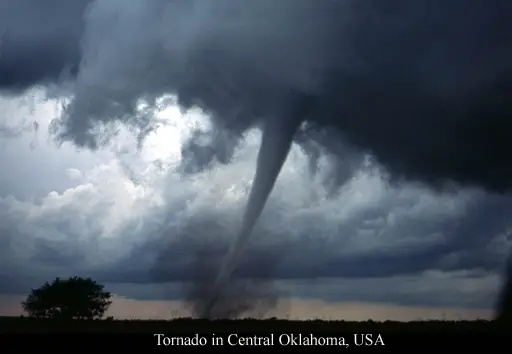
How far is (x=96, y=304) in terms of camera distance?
12375cm

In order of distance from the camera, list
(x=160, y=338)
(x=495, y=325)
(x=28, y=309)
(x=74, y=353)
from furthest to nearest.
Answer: (x=28, y=309), (x=495, y=325), (x=160, y=338), (x=74, y=353)

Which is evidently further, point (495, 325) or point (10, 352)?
point (495, 325)

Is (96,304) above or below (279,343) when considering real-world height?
above

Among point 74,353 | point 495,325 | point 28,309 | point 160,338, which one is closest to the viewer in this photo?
Result: point 74,353

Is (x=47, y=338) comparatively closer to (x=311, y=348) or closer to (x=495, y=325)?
(x=311, y=348)

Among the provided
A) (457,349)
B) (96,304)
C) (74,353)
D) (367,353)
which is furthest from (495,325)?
(96,304)

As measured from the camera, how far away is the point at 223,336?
133ft

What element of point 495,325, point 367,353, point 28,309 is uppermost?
point 28,309

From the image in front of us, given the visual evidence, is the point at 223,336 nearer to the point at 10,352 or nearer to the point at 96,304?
the point at 10,352

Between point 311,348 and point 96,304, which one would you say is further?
point 96,304

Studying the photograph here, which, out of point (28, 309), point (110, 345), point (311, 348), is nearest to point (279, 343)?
point (311, 348)

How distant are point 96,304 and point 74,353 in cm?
8910

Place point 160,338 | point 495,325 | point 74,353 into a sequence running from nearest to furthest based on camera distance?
1. point 74,353
2. point 160,338
3. point 495,325

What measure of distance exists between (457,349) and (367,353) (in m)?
6.00
